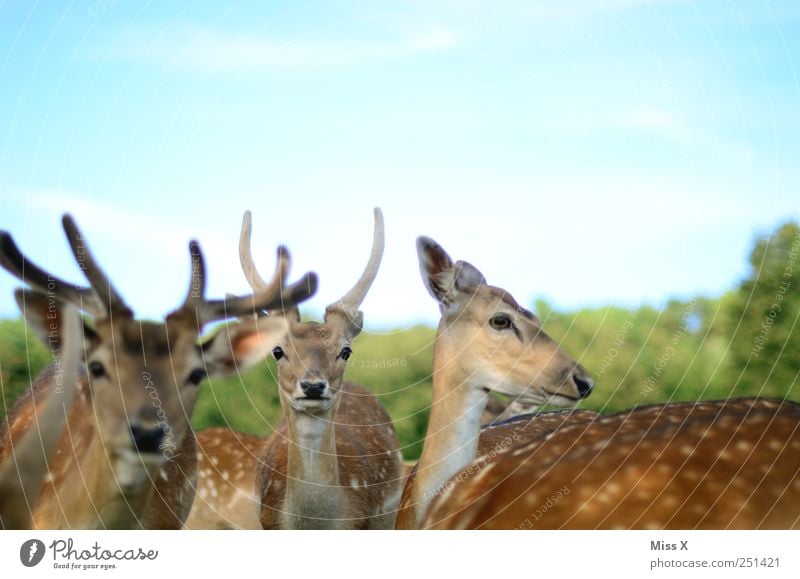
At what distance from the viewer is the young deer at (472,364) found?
2.80m

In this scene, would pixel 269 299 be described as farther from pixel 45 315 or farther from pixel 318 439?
pixel 318 439

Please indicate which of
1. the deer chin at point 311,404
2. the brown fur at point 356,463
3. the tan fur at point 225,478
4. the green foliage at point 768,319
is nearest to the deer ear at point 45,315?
the deer chin at point 311,404

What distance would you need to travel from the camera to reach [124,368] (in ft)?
6.95

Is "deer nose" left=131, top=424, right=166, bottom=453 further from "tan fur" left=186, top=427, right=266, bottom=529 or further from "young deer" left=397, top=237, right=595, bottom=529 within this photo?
"tan fur" left=186, top=427, right=266, bottom=529

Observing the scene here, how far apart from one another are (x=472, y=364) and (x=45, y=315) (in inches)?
42.8

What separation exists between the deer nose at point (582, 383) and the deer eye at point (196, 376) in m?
1.01

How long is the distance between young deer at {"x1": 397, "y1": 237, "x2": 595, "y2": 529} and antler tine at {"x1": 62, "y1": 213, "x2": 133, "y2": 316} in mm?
832

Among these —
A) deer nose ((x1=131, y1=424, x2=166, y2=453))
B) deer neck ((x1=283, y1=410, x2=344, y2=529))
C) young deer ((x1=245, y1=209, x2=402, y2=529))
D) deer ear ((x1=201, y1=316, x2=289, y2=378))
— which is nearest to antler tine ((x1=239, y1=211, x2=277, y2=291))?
young deer ((x1=245, y1=209, x2=402, y2=529))

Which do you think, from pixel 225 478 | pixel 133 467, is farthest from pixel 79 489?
pixel 225 478

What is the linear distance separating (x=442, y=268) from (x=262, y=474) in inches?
39.7

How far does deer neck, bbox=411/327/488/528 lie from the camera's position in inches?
109

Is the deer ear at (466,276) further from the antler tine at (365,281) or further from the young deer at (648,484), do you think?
the young deer at (648,484)
